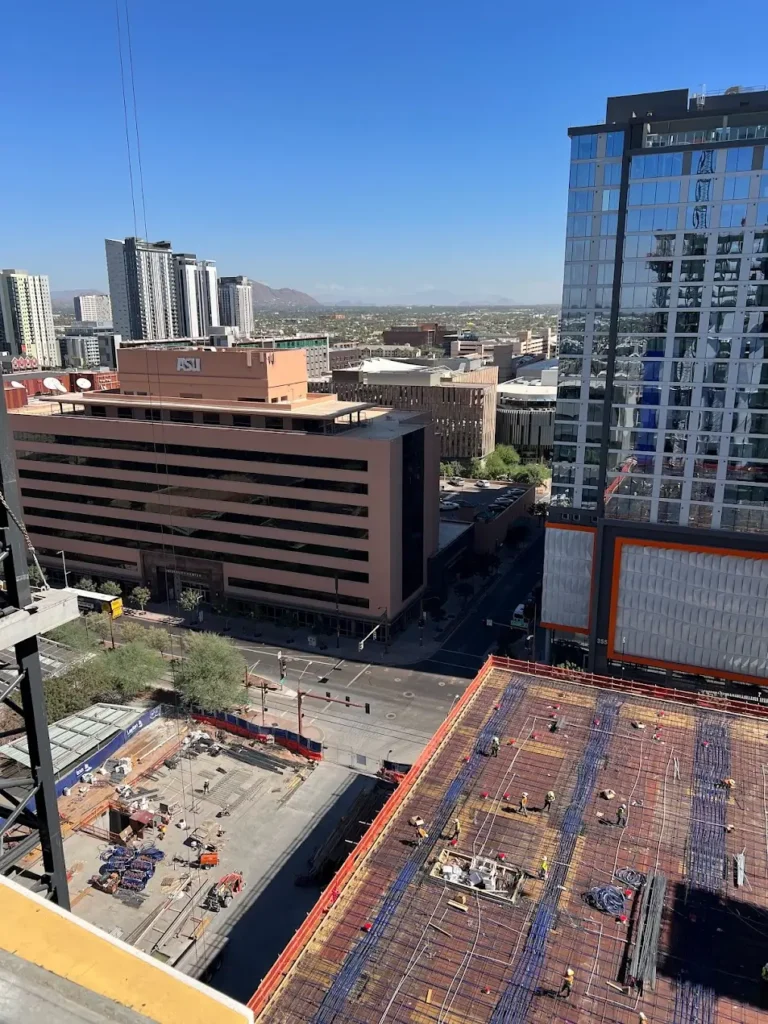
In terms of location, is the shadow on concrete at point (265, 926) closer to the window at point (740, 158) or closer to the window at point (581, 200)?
the window at point (581, 200)

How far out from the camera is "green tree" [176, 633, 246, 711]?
44.3 meters

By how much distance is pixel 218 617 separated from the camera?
6228cm

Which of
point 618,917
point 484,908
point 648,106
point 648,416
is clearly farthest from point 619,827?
point 648,106

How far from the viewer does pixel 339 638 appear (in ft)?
191

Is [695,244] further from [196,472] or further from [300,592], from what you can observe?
[196,472]

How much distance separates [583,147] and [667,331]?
41.5ft

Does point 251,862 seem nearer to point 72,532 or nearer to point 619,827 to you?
point 619,827

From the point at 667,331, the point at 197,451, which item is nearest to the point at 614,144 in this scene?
the point at 667,331

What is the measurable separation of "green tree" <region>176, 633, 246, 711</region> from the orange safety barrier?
685 inches

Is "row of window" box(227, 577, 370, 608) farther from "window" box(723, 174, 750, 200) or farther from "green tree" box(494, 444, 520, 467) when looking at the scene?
"green tree" box(494, 444, 520, 467)

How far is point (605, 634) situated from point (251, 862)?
91.7 feet

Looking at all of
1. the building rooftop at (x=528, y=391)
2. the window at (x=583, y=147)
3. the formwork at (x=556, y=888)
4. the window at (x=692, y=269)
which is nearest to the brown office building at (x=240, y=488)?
the window at (x=692, y=269)

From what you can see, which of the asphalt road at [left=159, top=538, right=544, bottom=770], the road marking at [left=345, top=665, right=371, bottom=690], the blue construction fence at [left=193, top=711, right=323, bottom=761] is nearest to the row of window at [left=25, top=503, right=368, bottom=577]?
the asphalt road at [left=159, top=538, right=544, bottom=770]

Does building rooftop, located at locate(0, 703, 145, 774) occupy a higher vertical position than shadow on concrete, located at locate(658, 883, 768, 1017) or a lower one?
lower
